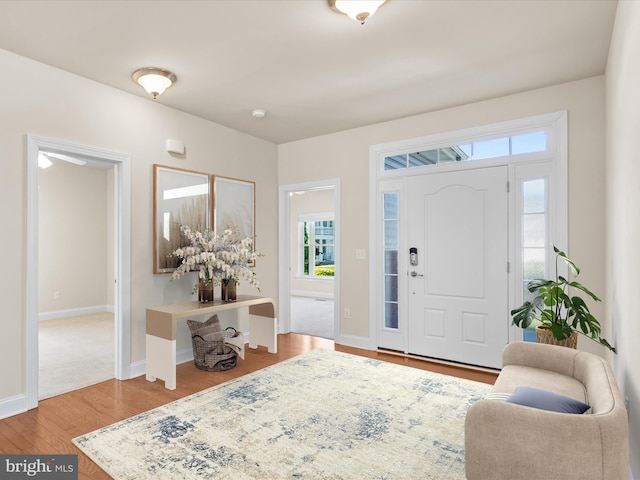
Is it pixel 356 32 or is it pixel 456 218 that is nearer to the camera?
pixel 356 32

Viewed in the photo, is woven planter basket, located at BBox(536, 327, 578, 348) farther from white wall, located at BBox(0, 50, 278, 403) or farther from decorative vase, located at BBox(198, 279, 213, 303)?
white wall, located at BBox(0, 50, 278, 403)

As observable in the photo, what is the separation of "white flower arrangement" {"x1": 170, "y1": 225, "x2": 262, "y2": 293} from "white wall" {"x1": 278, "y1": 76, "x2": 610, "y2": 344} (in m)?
1.38

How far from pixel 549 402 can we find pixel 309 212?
8.00 meters

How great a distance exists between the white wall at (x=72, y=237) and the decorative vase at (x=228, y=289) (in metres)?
4.14

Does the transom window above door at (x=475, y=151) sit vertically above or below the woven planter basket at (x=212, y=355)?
above

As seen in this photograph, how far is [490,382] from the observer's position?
3520 mm

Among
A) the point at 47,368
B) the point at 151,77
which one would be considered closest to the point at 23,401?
the point at 47,368

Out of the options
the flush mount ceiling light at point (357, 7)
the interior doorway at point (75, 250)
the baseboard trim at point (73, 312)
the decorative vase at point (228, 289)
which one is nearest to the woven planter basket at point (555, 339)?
the flush mount ceiling light at point (357, 7)

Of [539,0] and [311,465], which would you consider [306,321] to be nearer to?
[311,465]

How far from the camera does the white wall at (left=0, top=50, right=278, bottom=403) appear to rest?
288cm

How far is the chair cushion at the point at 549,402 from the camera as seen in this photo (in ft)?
5.46

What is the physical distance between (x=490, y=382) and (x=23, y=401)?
12.6ft

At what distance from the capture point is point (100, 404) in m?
3.03

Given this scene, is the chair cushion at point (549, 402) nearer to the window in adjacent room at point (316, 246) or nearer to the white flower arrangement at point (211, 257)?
the white flower arrangement at point (211, 257)
